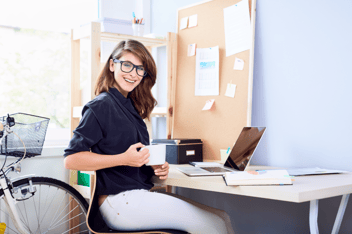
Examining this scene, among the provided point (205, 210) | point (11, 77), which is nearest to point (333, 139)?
point (205, 210)

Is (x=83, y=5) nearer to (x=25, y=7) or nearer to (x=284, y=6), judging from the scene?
(x=25, y=7)

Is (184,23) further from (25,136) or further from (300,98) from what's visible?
(25,136)

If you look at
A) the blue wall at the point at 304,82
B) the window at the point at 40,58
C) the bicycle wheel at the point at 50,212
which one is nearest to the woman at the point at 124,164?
the blue wall at the point at 304,82

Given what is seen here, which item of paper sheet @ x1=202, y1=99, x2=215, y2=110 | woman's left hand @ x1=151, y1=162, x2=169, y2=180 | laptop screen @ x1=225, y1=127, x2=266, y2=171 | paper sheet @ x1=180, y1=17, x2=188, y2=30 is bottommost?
woman's left hand @ x1=151, y1=162, x2=169, y2=180

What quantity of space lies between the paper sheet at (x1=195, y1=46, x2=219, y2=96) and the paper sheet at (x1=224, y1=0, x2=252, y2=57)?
99 millimetres

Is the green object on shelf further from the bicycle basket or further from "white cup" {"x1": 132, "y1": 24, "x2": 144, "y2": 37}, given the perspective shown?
"white cup" {"x1": 132, "y1": 24, "x2": 144, "y2": 37}

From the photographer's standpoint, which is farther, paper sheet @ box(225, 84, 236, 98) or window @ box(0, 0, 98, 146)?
window @ box(0, 0, 98, 146)

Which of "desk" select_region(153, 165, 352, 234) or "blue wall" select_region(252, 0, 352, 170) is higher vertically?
"blue wall" select_region(252, 0, 352, 170)

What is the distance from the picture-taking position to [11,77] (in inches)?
91.8

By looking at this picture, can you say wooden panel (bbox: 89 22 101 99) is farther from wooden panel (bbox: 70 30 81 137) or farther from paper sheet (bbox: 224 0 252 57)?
paper sheet (bbox: 224 0 252 57)

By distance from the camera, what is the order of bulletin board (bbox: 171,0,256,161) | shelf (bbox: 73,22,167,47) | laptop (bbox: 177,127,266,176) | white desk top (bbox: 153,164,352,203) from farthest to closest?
1. shelf (bbox: 73,22,167,47)
2. bulletin board (bbox: 171,0,256,161)
3. laptop (bbox: 177,127,266,176)
4. white desk top (bbox: 153,164,352,203)

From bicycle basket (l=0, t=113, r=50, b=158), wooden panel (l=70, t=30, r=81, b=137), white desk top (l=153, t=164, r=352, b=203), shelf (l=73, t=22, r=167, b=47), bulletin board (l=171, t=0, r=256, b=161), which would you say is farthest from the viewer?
wooden panel (l=70, t=30, r=81, b=137)

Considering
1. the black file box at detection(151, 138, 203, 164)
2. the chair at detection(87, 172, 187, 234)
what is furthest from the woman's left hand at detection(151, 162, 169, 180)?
the black file box at detection(151, 138, 203, 164)

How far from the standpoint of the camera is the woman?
4.21 feet
